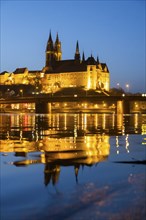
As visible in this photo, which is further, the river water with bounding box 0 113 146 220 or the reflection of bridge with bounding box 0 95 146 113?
the reflection of bridge with bounding box 0 95 146 113

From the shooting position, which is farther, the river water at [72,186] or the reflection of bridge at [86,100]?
the reflection of bridge at [86,100]

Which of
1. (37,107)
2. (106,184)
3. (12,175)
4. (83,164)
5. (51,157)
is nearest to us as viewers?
(106,184)

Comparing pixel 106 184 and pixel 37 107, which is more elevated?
pixel 37 107

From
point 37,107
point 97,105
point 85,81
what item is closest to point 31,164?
point 37,107

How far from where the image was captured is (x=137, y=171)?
49.6 feet

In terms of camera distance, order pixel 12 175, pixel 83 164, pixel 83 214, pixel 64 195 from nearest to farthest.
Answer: pixel 83 214 < pixel 64 195 < pixel 12 175 < pixel 83 164

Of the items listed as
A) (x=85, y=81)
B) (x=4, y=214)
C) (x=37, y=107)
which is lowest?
(x=4, y=214)

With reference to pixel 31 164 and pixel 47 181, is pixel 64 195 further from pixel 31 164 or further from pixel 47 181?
pixel 31 164

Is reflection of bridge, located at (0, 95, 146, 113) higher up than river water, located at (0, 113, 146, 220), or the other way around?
reflection of bridge, located at (0, 95, 146, 113)

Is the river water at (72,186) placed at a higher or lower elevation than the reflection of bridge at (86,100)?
lower

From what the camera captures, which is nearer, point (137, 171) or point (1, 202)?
point (1, 202)

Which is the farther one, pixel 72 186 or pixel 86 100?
pixel 86 100

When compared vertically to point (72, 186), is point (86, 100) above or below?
above

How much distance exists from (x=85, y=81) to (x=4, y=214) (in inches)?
7514
